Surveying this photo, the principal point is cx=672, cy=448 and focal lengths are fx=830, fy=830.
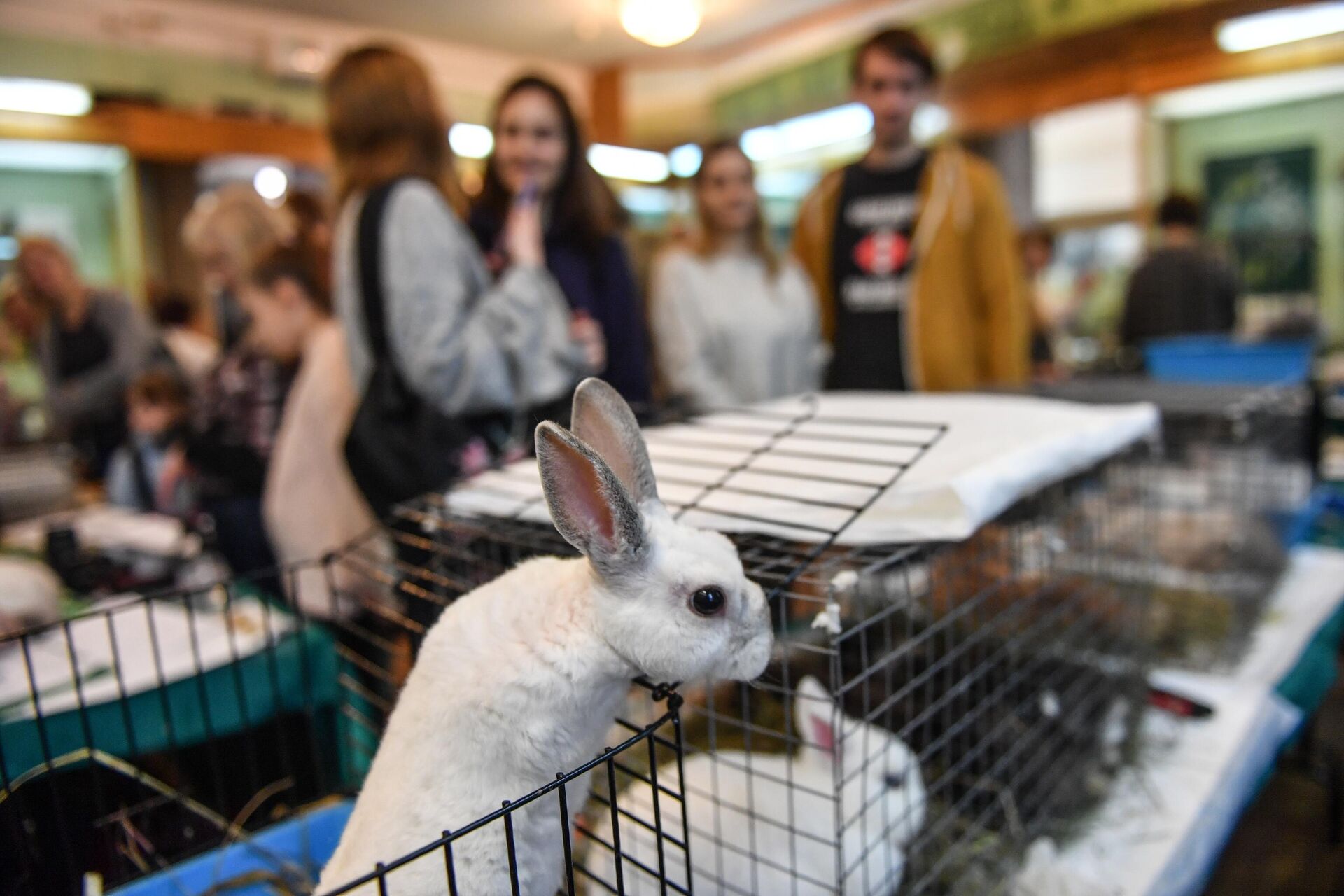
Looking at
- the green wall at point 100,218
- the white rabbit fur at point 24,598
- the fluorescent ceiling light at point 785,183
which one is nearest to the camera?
the white rabbit fur at point 24,598

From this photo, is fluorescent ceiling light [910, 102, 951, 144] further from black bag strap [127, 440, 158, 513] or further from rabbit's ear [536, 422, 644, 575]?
rabbit's ear [536, 422, 644, 575]

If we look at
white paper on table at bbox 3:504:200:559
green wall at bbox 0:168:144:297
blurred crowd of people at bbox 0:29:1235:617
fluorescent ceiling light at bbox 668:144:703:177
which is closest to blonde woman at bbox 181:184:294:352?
blurred crowd of people at bbox 0:29:1235:617

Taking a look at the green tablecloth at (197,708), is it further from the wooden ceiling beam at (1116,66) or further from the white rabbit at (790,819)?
the wooden ceiling beam at (1116,66)

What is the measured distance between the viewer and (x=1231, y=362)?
76.5 inches

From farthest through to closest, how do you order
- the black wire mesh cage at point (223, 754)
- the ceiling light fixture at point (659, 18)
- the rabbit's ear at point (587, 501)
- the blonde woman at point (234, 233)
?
the ceiling light fixture at point (659, 18), the blonde woman at point (234, 233), the black wire mesh cage at point (223, 754), the rabbit's ear at point (587, 501)

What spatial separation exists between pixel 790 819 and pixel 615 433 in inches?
15.8

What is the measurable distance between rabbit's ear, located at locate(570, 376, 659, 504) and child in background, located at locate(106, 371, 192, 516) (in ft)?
6.73

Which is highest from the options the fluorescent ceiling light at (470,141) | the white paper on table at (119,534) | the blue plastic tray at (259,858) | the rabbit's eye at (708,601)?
the fluorescent ceiling light at (470,141)

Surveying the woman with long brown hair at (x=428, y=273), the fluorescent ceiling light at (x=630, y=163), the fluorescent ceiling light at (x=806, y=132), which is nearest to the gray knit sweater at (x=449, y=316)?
the woman with long brown hair at (x=428, y=273)

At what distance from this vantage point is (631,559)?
0.54m

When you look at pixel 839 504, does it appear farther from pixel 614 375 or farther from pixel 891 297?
pixel 891 297

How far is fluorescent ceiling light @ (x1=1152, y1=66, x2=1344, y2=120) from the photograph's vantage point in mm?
3373

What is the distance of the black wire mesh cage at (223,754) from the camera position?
684 mm

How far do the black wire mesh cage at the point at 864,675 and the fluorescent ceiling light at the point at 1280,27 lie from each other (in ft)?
9.80
